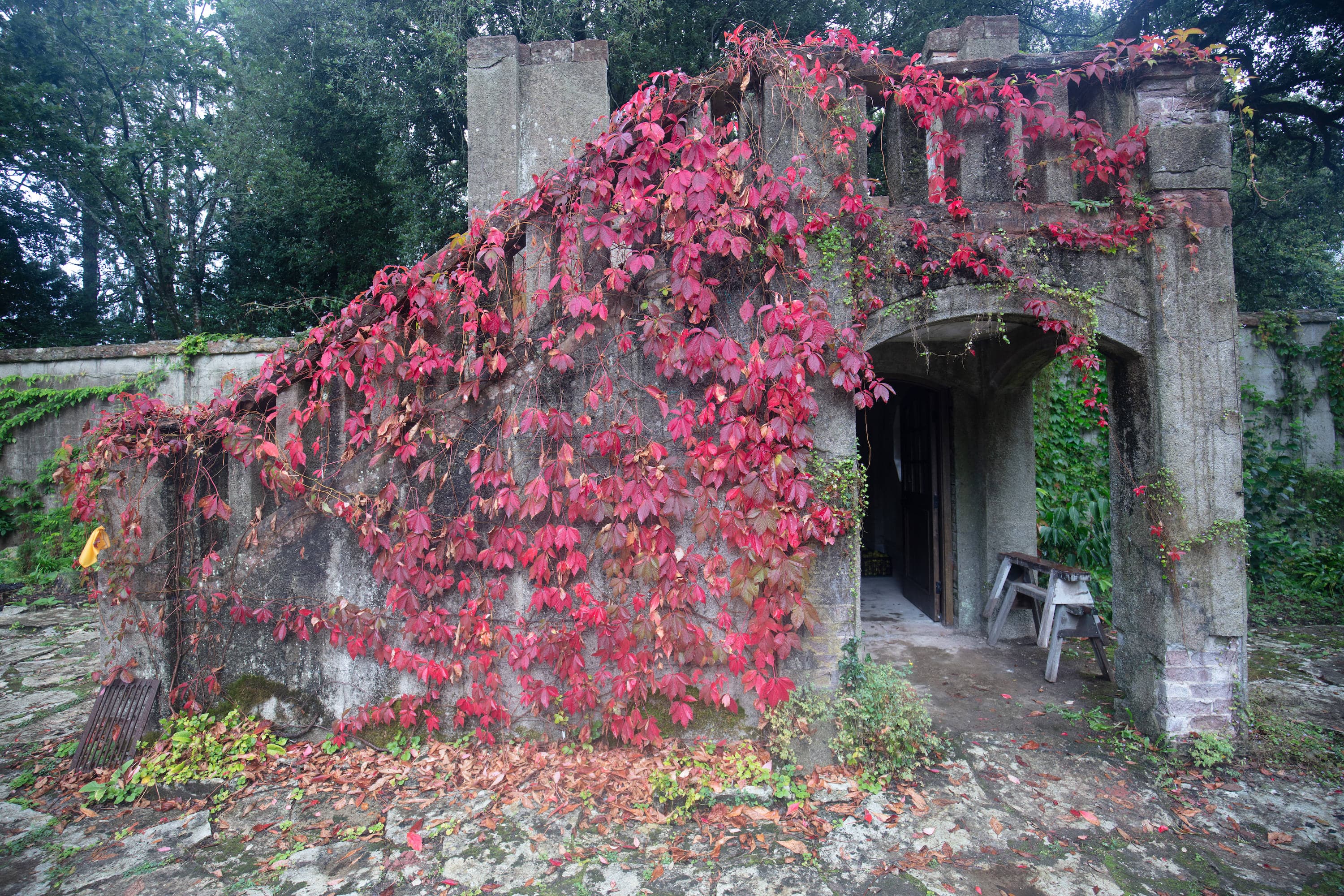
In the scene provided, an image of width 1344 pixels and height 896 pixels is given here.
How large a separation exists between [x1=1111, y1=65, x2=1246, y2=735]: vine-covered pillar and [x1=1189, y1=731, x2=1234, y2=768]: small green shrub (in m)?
0.08

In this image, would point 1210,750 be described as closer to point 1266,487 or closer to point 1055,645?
point 1055,645

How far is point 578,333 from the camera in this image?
3.64m

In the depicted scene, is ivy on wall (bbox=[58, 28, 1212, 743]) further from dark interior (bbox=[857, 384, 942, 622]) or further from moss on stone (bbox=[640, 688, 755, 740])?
dark interior (bbox=[857, 384, 942, 622])

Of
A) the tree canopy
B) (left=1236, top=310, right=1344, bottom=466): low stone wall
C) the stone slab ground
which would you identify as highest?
the tree canopy

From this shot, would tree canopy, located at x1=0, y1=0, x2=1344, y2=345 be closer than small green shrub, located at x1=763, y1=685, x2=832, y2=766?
No

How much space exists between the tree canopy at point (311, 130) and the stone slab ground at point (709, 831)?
6227 mm

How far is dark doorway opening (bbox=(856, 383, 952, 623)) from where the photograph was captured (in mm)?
6664

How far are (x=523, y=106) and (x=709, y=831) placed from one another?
6.53 meters

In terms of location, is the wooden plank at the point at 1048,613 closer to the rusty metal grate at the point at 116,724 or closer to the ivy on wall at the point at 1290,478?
the ivy on wall at the point at 1290,478

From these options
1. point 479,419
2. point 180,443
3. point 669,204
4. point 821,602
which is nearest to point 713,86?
point 669,204

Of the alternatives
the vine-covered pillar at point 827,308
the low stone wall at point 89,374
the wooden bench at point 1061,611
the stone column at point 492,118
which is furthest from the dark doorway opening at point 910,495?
the low stone wall at point 89,374

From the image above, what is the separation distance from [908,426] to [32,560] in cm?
1179

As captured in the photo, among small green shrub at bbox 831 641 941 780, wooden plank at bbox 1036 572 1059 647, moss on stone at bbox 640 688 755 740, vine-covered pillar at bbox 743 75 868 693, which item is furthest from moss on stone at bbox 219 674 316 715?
wooden plank at bbox 1036 572 1059 647

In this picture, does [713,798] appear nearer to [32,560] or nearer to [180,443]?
[180,443]
